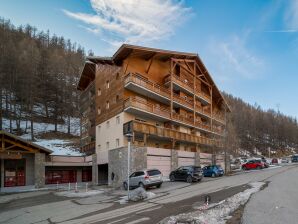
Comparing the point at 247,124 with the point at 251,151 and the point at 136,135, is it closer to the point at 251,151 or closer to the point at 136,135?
the point at 251,151

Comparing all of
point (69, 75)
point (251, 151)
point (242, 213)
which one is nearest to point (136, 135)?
point (242, 213)

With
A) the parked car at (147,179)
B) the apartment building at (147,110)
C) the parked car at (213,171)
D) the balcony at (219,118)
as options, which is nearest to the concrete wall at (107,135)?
the apartment building at (147,110)

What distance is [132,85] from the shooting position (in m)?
33.7

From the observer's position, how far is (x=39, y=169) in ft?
119

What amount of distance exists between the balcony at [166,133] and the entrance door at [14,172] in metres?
14.5

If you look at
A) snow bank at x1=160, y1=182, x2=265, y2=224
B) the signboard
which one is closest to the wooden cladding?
the signboard

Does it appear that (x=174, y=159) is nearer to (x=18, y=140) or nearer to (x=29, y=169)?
(x=29, y=169)

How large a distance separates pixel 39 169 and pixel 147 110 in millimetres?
14735

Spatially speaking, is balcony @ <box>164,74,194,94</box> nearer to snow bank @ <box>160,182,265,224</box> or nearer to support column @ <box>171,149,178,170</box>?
support column @ <box>171,149,178,170</box>

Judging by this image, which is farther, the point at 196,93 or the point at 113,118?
the point at 196,93

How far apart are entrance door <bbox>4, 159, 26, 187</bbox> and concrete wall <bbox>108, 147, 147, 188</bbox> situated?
36.3 feet

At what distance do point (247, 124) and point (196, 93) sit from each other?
78.8 meters

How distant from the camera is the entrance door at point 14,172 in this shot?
35.8 metres

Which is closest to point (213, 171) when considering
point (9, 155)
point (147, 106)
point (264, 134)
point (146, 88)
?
point (147, 106)
